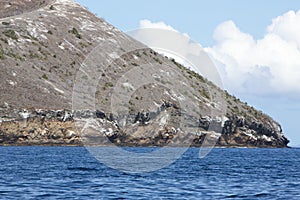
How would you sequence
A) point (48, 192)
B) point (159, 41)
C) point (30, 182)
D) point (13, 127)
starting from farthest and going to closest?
1. point (13, 127)
2. point (159, 41)
3. point (30, 182)
4. point (48, 192)

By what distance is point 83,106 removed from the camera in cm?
18500

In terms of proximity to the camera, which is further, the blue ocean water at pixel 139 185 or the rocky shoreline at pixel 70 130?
the rocky shoreline at pixel 70 130

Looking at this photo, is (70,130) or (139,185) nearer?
(139,185)

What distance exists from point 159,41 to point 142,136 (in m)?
88.3

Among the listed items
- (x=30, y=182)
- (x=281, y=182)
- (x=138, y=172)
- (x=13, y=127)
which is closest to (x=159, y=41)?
(x=138, y=172)

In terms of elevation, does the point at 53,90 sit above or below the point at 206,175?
above

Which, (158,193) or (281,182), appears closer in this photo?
(158,193)

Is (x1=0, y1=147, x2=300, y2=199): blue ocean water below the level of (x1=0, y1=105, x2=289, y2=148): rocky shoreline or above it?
below

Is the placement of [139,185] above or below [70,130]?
below

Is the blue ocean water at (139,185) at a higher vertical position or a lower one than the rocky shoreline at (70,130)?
lower

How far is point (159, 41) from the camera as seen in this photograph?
10200cm

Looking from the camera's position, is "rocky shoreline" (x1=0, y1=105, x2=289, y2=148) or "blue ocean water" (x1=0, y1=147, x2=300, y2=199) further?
"rocky shoreline" (x1=0, y1=105, x2=289, y2=148)

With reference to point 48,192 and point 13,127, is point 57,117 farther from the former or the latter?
point 48,192

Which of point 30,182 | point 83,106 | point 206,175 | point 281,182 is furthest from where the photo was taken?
point 83,106
